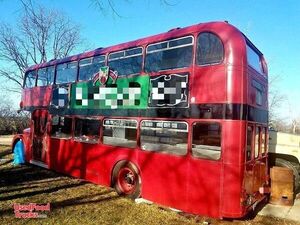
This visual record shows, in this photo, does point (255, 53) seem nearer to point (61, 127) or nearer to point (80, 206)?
point (80, 206)

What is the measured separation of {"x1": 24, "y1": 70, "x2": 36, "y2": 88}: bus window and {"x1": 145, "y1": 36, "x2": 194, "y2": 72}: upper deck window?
6.69 meters

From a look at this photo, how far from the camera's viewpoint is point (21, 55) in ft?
103

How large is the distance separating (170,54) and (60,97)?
5065 mm

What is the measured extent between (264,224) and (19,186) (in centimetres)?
635

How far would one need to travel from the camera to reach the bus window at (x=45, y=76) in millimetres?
12353

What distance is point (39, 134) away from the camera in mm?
12836

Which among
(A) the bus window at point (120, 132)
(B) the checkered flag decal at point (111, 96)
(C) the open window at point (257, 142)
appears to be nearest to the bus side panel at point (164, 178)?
(A) the bus window at point (120, 132)

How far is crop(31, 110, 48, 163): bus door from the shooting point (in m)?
12.5

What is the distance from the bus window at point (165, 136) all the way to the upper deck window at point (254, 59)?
192cm

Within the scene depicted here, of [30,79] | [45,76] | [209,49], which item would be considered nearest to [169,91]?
[209,49]

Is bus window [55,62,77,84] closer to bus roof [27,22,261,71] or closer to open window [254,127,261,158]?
bus roof [27,22,261,71]

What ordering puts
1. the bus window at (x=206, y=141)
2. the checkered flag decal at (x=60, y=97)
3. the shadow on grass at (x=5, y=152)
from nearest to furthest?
the bus window at (x=206, y=141)
the checkered flag decal at (x=60, y=97)
the shadow on grass at (x=5, y=152)

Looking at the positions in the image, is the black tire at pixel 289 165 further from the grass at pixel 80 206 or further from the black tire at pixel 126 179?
the black tire at pixel 126 179

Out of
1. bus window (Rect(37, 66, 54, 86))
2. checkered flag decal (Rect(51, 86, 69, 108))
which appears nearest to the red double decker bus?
checkered flag decal (Rect(51, 86, 69, 108))
